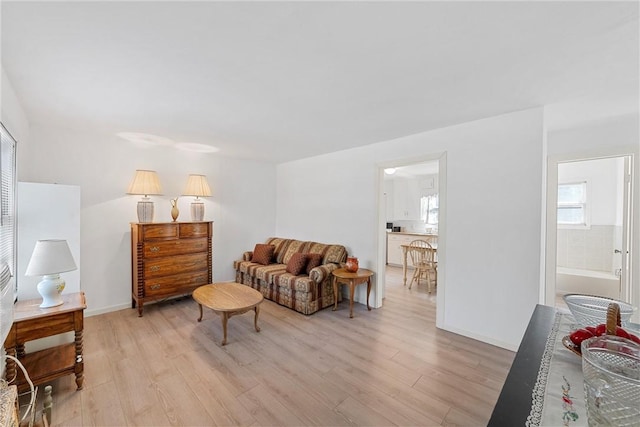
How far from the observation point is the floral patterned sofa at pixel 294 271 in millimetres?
3531

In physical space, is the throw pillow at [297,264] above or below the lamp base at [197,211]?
below

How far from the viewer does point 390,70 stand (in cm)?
181

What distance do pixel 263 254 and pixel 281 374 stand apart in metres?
2.55

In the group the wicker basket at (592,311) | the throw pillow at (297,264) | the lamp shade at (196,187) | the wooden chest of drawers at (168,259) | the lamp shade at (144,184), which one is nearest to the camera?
the wicker basket at (592,311)

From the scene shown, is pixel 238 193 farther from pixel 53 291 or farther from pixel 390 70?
pixel 390 70

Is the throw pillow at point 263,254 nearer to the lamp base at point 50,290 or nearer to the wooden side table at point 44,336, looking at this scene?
the wooden side table at point 44,336

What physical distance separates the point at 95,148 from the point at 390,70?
386 centimetres

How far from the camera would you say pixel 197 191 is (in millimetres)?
3986

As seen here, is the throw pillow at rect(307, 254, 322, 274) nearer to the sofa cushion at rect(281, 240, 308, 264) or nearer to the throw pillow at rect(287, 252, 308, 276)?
the throw pillow at rect(287, 252, 308, 276)

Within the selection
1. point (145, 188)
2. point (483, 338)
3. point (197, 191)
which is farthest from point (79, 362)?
point (483, 338)

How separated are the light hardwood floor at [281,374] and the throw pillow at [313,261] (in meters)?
0.76

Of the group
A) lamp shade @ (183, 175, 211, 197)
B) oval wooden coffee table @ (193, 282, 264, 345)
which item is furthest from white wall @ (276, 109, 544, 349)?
lamp shade @ (183, 175, 211, 197)

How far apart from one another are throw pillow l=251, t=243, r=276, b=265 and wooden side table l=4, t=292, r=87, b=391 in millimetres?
→ 2589

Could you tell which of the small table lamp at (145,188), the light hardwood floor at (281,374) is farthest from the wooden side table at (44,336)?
the small table lamp at (145,188)
